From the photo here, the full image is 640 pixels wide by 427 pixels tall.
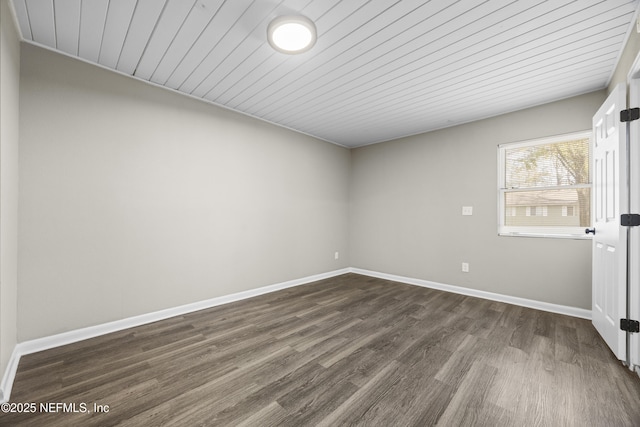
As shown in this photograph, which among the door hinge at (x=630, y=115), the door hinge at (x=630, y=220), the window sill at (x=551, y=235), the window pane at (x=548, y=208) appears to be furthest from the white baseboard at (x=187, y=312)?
the door hinge at (x=630, y=115)

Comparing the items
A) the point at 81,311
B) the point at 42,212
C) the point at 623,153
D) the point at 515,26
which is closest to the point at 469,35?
the point at 515,26

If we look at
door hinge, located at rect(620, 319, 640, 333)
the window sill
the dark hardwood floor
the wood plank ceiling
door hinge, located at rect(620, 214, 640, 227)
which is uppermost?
the wood plank ceiling

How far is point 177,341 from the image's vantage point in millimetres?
2316

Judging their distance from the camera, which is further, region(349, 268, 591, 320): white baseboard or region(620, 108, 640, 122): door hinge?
region(349, 268, 591, 320): white baseboard

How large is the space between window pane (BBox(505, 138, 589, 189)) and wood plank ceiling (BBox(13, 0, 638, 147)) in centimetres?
58

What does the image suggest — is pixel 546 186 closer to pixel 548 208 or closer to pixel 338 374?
pixel 548 208

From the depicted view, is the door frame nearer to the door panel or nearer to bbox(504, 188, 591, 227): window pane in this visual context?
the door panel

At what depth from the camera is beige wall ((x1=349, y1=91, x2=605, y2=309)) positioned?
3014 mm

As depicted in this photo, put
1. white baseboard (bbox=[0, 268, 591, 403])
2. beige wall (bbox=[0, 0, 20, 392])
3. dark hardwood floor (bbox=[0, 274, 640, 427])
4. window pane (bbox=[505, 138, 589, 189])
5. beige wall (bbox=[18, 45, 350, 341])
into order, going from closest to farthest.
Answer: dark hardwood floor (bbox=[0, 274, 640, 427])
beige wall (bbox=[0, 0, 20, 392])
white baseboard (bbox=[0, 268, 591, 403])
beige wall (bbox=[18, 45, 350, 341])
window pane (bbox=[505, 138, 589, 189])

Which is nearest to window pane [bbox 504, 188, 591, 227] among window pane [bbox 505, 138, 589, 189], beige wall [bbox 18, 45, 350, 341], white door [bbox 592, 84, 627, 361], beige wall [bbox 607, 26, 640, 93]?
window pane [bbox 505, 138, 589, 189]

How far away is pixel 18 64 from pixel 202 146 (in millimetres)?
1492

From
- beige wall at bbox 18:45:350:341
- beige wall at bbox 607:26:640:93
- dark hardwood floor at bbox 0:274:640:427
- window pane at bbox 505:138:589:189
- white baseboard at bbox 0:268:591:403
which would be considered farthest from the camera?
window pane at bbox 505:138:589:189

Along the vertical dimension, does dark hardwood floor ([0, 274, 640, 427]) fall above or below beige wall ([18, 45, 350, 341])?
below

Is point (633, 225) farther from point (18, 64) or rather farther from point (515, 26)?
point (18, 64)
